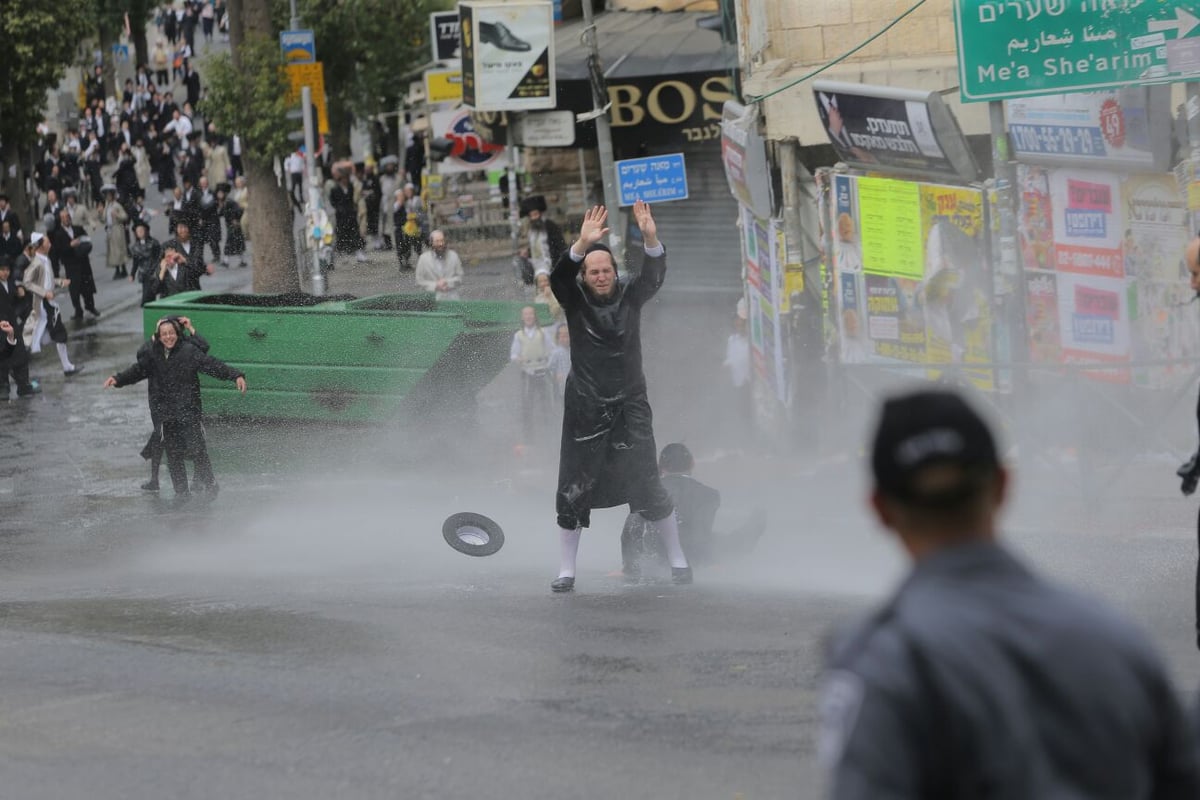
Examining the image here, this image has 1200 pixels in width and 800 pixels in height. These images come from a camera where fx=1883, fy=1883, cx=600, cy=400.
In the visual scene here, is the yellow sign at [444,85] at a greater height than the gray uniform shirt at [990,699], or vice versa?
the yellow sign at [444,85]

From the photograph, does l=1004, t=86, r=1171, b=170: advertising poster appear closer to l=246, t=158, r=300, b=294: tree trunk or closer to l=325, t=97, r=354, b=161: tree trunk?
l=246, t=158, r=300, b=294: tree trunk

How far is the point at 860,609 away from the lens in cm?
835

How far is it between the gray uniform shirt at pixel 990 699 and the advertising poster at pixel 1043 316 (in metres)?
10.3

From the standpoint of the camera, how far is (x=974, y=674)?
2420mm

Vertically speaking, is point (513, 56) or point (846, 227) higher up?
point (513, 56)

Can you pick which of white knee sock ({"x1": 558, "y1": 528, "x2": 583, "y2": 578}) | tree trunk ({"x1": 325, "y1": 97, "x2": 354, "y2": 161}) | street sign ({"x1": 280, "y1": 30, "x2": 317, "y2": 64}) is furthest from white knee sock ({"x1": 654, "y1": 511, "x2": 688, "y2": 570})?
tree trunk ({"x1": 325, "y1": 97, "x2": 354, "y2": 161})

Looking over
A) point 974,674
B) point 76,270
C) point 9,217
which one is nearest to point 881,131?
point 974,674

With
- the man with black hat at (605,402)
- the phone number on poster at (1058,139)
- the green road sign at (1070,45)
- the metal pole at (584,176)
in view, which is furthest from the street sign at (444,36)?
the man with black hat at (605,402)

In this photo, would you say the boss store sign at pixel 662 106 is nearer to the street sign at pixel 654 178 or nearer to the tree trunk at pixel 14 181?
the street sign at pixel 654 178

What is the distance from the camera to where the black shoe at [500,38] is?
22.9 metres

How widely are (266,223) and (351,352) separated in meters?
10.2

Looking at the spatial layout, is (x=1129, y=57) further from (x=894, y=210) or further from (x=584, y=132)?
(x=584, y=132)

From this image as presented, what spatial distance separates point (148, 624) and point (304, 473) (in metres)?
6.93

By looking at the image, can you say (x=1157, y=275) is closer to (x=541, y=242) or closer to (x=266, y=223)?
(x=541, y=242)
